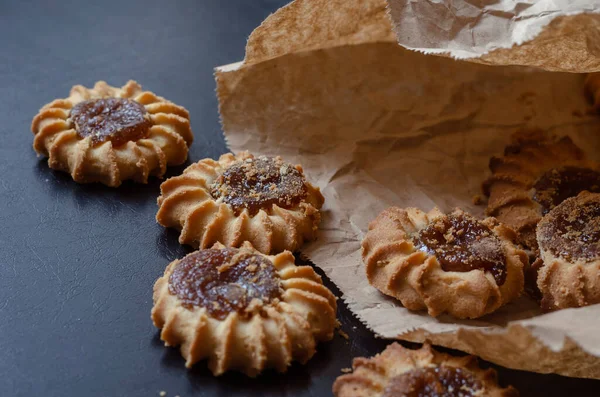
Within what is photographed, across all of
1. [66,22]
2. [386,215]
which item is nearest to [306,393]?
[386,215]

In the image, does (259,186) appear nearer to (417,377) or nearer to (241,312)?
(241,312)

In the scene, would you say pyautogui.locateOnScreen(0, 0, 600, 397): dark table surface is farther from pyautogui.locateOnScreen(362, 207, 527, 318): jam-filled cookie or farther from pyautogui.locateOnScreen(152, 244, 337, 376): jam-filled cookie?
pyautogui.locateOnScreen(362, 207, 527, 318): jam-filled cookie

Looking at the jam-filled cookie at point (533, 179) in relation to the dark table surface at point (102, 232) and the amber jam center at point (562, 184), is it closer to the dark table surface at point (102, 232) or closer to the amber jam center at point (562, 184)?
the amber jam center at point (562, 184)

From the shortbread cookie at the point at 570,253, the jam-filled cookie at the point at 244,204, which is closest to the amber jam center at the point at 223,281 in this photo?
the jam-filled cookie at the point at 244,204

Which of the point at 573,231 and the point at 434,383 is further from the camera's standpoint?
the point at 573,231

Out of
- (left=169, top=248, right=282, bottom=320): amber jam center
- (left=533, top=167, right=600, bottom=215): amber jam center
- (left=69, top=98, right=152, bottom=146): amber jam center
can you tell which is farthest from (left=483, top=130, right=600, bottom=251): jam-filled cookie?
(left=69, top=98, right=152, bottom=146): amber jam center

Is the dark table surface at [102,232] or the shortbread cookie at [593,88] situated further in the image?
the shortbread cookie at [593,88]

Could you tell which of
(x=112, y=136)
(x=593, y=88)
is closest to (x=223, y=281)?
(x=112, y=136)

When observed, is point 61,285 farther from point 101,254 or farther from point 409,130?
point 409,130
